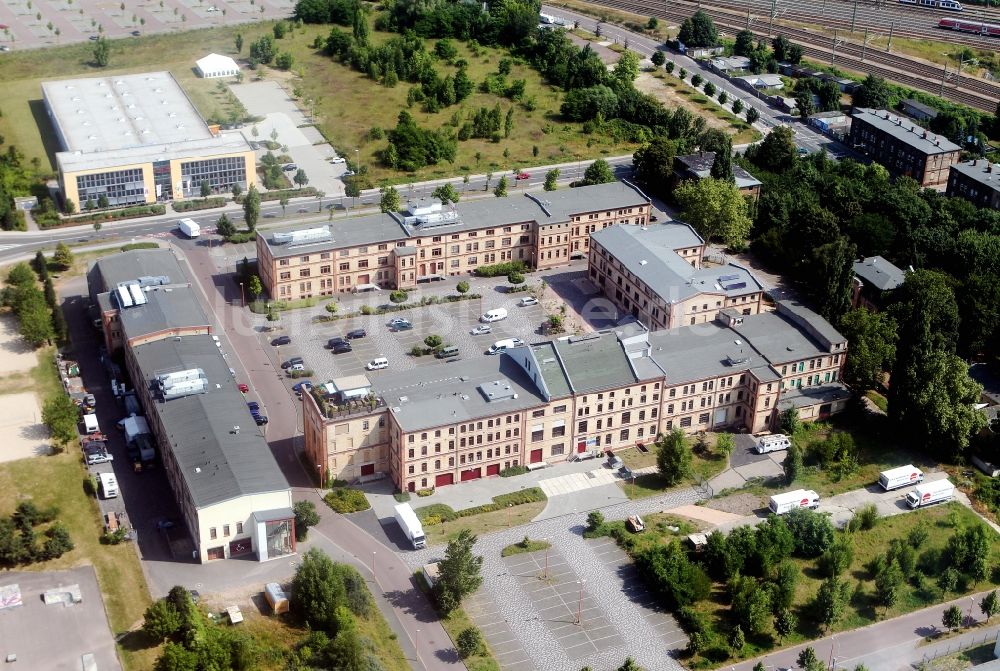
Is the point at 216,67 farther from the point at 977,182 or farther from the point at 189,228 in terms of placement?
the point at 977,182

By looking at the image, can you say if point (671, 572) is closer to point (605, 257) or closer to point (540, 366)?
point (540, 366)

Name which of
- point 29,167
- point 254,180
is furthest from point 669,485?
point 29,167

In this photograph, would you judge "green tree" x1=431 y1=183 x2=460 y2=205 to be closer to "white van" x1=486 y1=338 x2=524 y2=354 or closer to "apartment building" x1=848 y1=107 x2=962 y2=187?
"white van" x1=486 y1=338 x2=524 y2=354

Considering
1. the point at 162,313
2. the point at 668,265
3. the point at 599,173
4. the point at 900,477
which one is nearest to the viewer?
the point at 900,477

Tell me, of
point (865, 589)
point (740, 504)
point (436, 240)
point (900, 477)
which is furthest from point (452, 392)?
point (900, 477)

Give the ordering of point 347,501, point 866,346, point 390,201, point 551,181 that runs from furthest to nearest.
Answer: point 551,181
point 390,201
point 866,346
point 347,501

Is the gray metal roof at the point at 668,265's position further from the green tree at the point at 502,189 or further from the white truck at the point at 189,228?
the white truck at the point at 189,228

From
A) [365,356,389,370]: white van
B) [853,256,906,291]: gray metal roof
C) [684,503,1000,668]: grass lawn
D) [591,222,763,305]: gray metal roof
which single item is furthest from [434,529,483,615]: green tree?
[853,256,906,291]: gray metal roof
